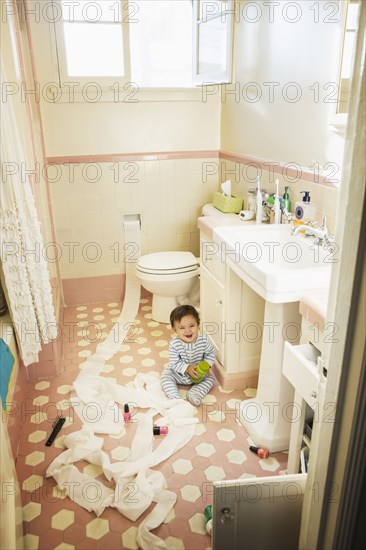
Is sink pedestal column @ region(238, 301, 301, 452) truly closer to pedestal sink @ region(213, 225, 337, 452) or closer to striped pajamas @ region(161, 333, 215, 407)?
pedestal sink @ region(213, 225, 337, 452)

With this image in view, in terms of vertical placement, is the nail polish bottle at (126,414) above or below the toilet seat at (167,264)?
below

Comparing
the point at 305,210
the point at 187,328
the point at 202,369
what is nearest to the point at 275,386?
the point at 202,369

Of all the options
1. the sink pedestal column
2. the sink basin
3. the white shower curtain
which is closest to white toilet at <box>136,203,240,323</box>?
the sink basin

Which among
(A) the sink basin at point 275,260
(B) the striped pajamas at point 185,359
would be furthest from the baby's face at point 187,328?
(A) the sink basin at point 275,260

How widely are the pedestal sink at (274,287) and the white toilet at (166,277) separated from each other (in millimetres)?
821

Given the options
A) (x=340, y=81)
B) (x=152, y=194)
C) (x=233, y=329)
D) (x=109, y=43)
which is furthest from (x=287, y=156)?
(x=109, y=43)

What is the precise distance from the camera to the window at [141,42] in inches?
108

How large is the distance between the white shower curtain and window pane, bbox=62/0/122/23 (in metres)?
1.45

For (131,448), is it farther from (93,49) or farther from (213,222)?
(93,49)

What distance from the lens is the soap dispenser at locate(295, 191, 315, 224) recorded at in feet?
6.91

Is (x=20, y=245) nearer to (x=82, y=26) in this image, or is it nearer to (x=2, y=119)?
(x=2, y=119)

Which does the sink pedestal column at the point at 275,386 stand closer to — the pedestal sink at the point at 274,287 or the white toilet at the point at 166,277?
the pedestal sink at the point at 274,287

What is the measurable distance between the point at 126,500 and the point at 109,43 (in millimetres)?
2780

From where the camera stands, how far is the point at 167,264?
2.96m
